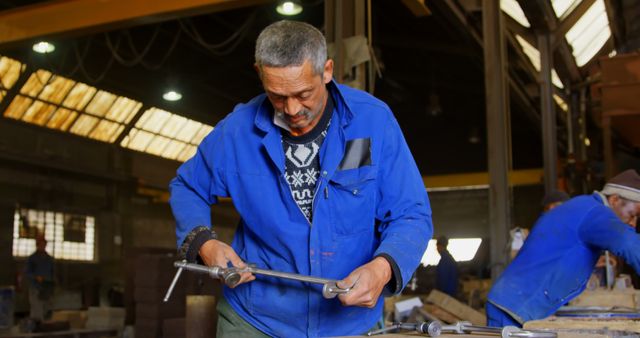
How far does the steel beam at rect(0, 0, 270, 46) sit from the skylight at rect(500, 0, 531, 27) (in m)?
6.03

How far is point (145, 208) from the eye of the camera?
74.4ft

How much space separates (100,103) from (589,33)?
1169 centimetres

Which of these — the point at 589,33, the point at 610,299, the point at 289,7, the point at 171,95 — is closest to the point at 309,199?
the point at 610,299

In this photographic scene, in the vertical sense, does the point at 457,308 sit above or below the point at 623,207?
below

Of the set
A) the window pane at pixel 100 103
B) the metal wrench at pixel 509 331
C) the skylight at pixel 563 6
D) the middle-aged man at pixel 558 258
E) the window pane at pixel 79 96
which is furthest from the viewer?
the window pane at pixel 100 103

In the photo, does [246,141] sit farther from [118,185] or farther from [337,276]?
[118,185]

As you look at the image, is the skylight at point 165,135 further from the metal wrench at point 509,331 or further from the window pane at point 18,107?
the metal wrench at point 509,331

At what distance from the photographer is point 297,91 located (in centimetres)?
232

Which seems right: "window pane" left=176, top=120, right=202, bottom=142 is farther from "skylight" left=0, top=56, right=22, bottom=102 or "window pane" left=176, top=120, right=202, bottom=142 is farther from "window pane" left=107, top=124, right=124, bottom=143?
"skylight" left=0, top=56, right=22, bottom=102

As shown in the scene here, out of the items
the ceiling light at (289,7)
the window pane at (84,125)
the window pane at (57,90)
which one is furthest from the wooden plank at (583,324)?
the window pane at (84,125)

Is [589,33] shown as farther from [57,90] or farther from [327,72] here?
[327,72]

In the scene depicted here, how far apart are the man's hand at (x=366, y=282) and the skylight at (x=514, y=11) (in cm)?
1099

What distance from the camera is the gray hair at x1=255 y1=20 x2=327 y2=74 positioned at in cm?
230

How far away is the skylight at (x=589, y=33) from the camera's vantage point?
44.1 ft
